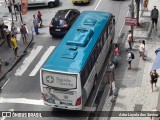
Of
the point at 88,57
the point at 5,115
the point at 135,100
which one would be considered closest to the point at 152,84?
the point at 135,100

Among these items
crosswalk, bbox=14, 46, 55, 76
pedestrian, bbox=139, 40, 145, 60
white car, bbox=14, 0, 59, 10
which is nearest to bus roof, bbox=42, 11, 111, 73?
pedestrian, bbox=139, 40, 145, 60

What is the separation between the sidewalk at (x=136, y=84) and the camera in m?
21.6

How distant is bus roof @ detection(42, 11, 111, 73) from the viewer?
66.7 ft

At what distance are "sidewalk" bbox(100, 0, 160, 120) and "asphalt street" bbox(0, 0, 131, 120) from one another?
2.78 meters

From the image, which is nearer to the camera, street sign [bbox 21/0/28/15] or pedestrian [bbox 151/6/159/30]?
pedestrian [bbox 151/6/159/30]

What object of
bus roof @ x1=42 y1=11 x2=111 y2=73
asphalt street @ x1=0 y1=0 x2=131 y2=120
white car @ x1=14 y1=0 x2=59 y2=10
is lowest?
asphalt street @ x1=0 y1=0 x2=131 y2=120

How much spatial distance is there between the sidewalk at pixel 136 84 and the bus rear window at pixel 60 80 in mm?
2894

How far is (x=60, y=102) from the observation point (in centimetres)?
2066

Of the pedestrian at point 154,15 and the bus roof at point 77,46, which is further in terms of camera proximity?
the pedestrian at point 154,15

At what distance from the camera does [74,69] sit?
2000cm

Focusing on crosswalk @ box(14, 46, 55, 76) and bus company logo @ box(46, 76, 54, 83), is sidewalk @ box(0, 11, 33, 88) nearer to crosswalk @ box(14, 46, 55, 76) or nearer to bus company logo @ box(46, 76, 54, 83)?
crosswalk @ box(14, 46, 55, 76)

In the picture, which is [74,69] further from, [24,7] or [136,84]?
[24,7]

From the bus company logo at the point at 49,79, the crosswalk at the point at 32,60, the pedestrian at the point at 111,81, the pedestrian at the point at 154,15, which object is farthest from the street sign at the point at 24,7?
the bus company logo at the point at 49,79

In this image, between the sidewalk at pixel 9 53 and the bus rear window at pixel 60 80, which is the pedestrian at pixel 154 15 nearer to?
the sidewalk at pixel 9 53
